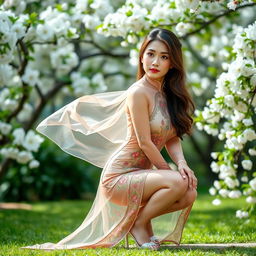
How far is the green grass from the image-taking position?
154 inches

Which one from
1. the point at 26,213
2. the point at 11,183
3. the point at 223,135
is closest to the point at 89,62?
the point at 11,183

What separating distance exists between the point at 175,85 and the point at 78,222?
10.7 ft

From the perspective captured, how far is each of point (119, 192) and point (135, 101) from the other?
2.13 ft

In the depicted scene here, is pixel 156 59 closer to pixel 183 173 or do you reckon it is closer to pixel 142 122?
pixel 142 122

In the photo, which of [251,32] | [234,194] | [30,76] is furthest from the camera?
[30,76]

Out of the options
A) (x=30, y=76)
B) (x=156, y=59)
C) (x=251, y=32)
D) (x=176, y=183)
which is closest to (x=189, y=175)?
(x=176, y=183)

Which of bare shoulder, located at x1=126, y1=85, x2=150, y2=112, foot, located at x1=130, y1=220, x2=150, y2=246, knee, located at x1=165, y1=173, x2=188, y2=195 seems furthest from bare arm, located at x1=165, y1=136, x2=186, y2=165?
foot, located at x1=130, y1=220, x2=150, y2=246

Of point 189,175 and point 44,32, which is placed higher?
point 44,32

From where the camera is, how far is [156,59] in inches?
164

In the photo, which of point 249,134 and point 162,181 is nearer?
point 162,181

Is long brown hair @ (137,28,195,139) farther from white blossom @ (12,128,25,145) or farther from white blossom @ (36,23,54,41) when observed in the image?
white blossom @ (12,128,25,145)

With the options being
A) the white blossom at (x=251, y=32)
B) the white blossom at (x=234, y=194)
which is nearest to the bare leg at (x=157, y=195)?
the white blossom at (x=251, y=32)

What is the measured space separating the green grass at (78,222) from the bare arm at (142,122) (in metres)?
0.68

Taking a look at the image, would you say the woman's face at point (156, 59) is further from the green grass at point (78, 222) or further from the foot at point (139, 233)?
the green grass at point (78, 222)
